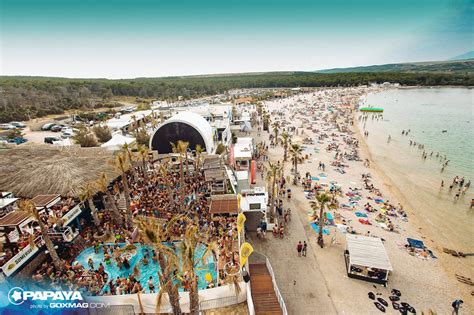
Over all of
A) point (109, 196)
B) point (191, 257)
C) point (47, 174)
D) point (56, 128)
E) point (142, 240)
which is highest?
point (191, 257)

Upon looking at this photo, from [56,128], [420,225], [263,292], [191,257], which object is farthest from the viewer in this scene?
[56,128]

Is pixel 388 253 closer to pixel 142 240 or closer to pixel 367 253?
pixel 367 253

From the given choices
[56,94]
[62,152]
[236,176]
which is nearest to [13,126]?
[62,152]

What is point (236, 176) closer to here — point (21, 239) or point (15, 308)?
point (21, 239)

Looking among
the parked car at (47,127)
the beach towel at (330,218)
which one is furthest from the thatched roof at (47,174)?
the parked car at (47,127)

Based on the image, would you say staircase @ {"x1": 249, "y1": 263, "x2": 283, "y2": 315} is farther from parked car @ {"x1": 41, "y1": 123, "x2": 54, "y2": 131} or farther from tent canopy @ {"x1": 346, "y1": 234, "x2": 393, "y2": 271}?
parked car @ {"x1": 41, "y1": 123, "x2": 54, "y2": 131}

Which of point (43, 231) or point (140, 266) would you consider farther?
point (140, 266)

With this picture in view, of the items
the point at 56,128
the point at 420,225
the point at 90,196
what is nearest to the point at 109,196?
the point at 90,196
